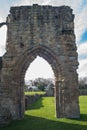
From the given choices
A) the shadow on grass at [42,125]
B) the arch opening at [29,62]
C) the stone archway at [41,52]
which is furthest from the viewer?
the arch opening at [29,62]

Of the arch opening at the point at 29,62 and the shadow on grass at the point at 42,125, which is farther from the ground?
the arch opening at the point at 29,62

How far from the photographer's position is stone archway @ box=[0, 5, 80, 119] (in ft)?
42.4

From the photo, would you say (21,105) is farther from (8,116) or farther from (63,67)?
(63,67)

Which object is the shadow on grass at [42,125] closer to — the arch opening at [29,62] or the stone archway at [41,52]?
the stone archway at [41,52]

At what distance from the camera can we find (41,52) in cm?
1335

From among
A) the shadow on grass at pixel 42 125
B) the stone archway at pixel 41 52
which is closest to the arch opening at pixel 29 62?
the stone archway at pixel 41 52

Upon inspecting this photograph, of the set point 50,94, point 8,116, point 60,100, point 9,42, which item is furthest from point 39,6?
point 50,94

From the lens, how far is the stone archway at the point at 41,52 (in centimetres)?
1291

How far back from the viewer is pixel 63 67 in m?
13.0

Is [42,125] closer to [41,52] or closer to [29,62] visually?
[29,62]

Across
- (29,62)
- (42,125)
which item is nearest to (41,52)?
(29,62)

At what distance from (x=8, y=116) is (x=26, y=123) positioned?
1192 millimetres

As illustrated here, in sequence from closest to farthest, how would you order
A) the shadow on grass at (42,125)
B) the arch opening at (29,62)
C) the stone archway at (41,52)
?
the shadow on grass at (42,125) < the stone archway at (41,52) < the arch opening at (29,62)

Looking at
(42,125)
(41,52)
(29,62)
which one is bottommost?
(42,125)
